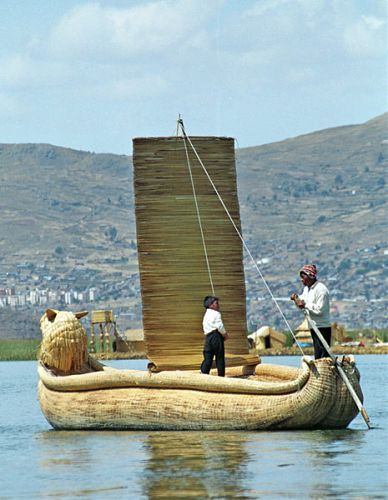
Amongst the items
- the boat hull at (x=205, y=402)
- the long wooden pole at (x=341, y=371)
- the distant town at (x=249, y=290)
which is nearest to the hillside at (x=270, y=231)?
the distant town at (x=249, y=290)

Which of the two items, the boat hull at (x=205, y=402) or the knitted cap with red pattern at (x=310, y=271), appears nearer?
the boat hull at (x=205, y=402)

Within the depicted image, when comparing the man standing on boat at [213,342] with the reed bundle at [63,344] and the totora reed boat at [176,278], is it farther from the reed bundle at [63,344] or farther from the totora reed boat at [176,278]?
the reed bundle at [63,344]

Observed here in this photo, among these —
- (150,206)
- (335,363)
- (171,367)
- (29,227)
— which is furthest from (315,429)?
(29,227)

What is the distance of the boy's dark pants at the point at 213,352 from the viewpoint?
19.1 m

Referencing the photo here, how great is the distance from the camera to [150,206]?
2028 cm

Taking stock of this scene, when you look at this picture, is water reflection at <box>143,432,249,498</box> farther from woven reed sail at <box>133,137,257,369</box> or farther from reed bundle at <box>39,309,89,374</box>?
reed bundle at <box>39,309,89,374</box>

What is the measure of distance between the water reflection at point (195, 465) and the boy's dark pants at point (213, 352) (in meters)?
1.50

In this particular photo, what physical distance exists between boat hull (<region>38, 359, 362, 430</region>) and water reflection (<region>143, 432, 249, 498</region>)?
25cm

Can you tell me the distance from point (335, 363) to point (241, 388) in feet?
3.55

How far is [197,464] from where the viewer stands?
1482 centimetres

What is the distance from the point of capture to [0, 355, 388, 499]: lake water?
527 inches

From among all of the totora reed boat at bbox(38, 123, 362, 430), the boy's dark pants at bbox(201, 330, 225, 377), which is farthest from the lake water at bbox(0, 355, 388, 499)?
the boy's dark pants at bbox(201, 330, 225, 377)

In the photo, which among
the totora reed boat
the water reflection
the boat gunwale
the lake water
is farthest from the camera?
the totora reed boat

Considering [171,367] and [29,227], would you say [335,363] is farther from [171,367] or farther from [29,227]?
[29,227]
